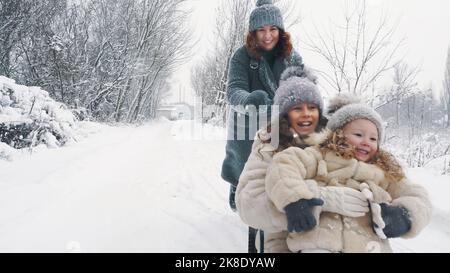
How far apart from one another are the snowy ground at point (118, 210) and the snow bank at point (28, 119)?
681 millimetres

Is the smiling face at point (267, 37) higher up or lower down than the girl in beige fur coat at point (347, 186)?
higher up

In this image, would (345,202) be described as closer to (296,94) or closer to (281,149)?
(281,149)

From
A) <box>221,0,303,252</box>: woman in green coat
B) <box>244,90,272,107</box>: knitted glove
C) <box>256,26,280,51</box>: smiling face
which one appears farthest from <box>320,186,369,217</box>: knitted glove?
<box>256,26,280,51</box>: smiling face

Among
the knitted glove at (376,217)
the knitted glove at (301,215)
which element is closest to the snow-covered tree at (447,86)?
the knitted glove at (376,217)

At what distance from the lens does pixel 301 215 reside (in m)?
1.31

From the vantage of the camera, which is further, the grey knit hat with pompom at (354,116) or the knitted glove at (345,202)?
the grey knit hat with pompom at (354,116)

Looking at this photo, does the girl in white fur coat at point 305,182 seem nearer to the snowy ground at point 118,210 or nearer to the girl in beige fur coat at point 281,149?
the girl in beige fur coat at point 281,149

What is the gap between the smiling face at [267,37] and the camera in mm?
2439

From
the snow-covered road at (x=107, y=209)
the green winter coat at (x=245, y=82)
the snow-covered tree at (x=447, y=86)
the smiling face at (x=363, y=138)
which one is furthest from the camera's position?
the snow-covered tree at (x=447, y=86)

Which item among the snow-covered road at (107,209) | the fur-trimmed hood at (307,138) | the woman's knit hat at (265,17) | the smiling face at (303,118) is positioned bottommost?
the snow-covered road at (107,209)

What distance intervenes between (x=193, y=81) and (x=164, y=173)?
119ft

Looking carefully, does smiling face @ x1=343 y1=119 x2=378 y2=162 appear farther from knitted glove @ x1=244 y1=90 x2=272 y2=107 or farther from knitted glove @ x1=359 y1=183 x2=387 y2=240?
knitted glove @ x1=244 y1=90 x2=272 y2=107

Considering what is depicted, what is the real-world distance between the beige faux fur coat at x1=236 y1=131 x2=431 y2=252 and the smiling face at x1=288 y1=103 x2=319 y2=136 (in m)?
0.17

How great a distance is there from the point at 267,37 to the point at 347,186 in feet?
4.32
